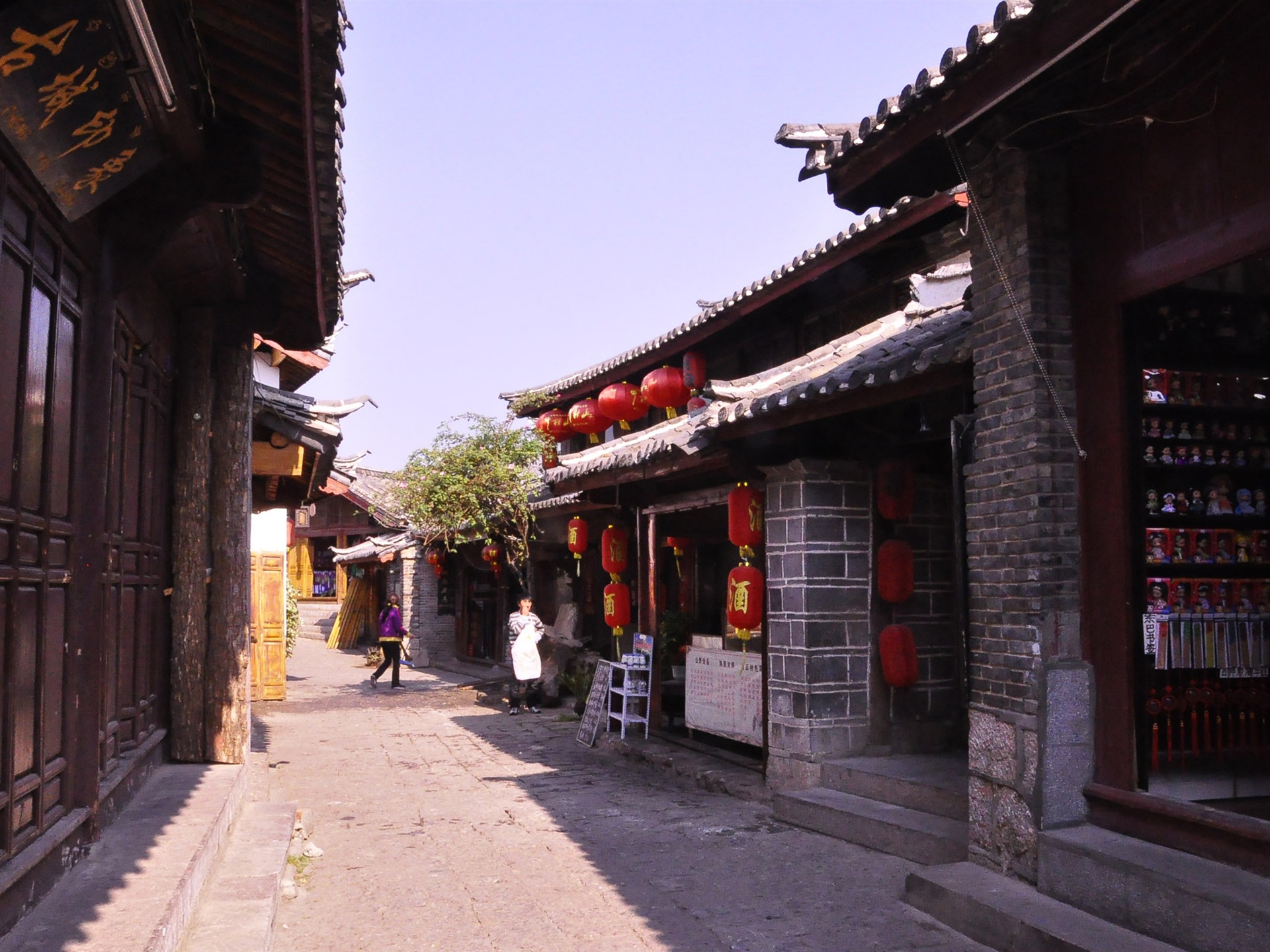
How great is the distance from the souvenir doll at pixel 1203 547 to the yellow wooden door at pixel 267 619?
12447mm

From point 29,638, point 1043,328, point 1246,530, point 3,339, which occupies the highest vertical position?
point 1043,328

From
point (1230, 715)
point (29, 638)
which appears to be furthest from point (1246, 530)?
point (29, 638)

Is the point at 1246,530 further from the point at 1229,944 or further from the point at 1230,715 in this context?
the point at 1229,944

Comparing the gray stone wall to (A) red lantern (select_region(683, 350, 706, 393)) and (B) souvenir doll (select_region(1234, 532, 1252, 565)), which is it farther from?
(A) red lantern (select_region(683, 350, 706, 393))

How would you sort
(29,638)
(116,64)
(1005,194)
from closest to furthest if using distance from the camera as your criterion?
(116,64) → (29,638) → (1005,194)

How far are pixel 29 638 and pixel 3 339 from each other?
110 cm

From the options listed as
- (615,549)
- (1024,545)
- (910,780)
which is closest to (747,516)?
(910,780)

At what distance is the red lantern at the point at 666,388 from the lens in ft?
43.0

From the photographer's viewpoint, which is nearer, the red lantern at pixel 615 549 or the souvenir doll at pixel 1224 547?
the souvenir doll at pixel 1224 547

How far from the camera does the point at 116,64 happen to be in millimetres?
3461

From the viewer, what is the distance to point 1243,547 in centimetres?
552

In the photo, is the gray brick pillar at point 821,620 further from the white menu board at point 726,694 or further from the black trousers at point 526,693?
the black trousers at point 526,693

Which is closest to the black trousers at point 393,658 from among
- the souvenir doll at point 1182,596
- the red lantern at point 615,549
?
the red lantern at point 615,549

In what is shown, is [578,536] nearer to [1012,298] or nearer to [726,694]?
[726,694]
